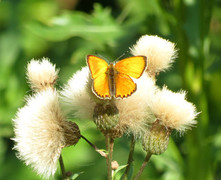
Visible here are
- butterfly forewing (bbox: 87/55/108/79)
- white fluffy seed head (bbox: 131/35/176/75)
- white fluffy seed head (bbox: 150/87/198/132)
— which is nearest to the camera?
butterfly forewing (bbox: 87/55/108/79)

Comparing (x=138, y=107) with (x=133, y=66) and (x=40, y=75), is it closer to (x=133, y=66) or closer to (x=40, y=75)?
(x=133, y=66)

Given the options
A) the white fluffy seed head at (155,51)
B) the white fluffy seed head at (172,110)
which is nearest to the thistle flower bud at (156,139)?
the white fluffy seed head at (172,110)

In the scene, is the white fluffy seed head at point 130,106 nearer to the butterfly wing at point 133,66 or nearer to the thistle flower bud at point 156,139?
the thistle flower bud at point 156,139

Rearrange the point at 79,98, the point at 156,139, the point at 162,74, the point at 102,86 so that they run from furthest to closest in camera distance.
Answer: the point at 162,74
the point at 79,98
the point at 156,139
the point at 102,86

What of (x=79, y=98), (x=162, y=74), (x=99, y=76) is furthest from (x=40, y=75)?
(x=162, y=74)

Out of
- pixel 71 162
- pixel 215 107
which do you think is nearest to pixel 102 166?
pixel 71 162

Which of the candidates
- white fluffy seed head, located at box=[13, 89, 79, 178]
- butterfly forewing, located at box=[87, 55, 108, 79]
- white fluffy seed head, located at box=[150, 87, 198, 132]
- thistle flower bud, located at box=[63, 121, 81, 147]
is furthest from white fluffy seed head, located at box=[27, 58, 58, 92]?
white fluffy seed head, located at box=[150, 87, 198, 132]

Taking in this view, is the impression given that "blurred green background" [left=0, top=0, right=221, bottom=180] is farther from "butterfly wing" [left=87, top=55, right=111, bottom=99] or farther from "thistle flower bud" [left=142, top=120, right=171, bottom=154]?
"butterfly wing" [left=87, top=55, right=111, bottom=99]
